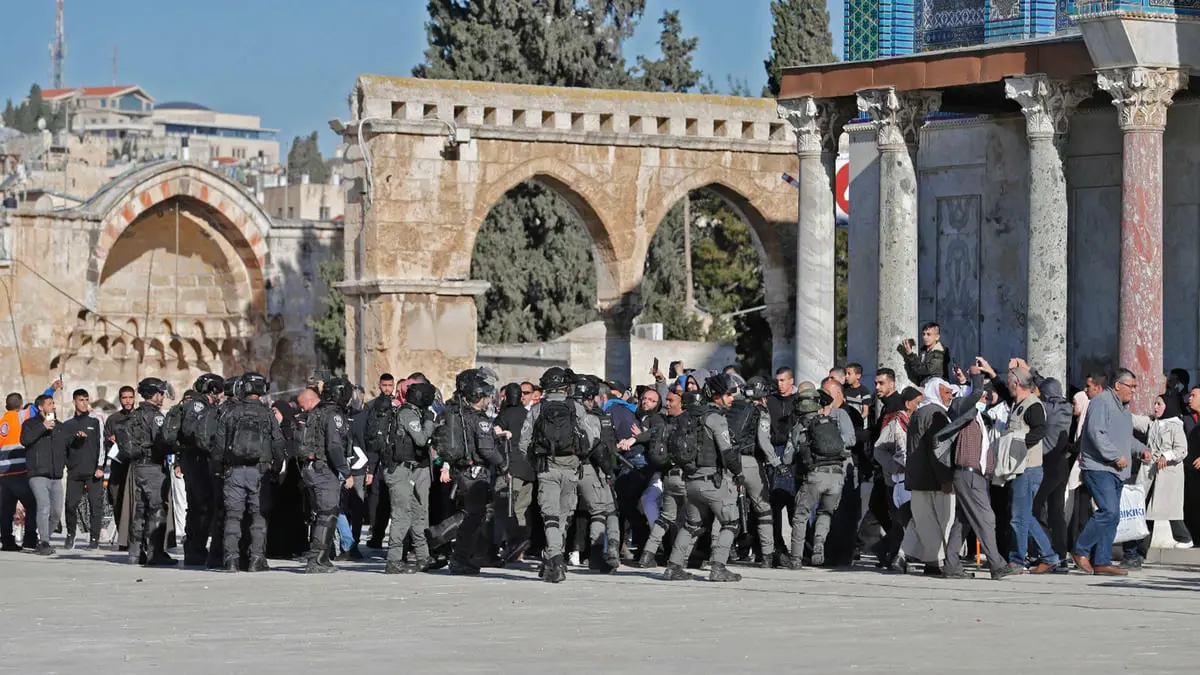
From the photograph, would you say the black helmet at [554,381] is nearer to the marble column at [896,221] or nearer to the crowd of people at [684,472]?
the crowd of people at [684,472]

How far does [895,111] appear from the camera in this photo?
68.3 feet

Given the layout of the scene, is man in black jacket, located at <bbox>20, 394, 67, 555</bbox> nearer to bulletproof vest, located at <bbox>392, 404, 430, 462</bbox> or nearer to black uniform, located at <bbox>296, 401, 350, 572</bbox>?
black uniform, located at <bbox>296, 401, 350, 572</bbox>

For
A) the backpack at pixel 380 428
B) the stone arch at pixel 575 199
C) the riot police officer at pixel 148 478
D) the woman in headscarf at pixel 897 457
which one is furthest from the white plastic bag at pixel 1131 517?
the stone arch at pixel 575 199

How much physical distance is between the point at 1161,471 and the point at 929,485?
2080 mm

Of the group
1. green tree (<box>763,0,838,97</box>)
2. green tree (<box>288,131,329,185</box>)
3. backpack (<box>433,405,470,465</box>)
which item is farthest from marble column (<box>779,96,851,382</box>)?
green tree (<box>288,131,329,185</box>)

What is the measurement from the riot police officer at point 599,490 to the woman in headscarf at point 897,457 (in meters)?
1.96

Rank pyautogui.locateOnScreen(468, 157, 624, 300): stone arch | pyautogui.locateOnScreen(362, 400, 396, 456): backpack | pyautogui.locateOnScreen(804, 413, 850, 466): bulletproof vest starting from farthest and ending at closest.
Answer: pyautogui.locateOnScreen(468, 157, 624, 300): stone arch
pyautogui.locateOnScreen(362, 400, 396, 456): backpack
pyautogui.locateOnScreen(804, 413, 850, 466): bulletproof vest

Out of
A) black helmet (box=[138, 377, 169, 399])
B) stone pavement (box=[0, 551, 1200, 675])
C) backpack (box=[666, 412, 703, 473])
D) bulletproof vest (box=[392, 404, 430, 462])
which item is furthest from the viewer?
black helmet (box=[138, 377, 169, 399])

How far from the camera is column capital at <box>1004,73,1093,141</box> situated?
19656 mm

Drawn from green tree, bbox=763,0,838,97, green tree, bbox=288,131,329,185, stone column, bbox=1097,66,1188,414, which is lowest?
stone column, bbox=1097,66,1188,414

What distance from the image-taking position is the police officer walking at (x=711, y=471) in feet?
48.8

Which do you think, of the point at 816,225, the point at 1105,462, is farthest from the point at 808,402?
the point at 816,225

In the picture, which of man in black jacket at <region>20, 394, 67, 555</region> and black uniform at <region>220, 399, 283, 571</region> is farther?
man in black jacket at <region>20, 394, 67, 555</region>

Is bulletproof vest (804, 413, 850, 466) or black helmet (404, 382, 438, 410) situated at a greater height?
black helmet (404, 382, 438, 410)
